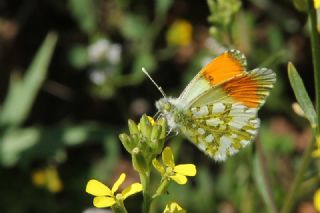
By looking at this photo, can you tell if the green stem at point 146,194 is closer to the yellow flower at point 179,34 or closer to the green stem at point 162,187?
the green stem at point 162,187

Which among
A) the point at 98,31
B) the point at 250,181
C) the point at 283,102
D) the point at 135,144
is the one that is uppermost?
the point at 135,144

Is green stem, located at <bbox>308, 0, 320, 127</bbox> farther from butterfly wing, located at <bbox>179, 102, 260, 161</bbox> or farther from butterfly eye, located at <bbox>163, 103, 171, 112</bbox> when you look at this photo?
butterfly eye, located at <bbox>163, 103, 171, 112</bbox>

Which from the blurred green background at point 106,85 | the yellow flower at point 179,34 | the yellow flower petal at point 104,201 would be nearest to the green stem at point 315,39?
the yellow flower petal at point 104,201

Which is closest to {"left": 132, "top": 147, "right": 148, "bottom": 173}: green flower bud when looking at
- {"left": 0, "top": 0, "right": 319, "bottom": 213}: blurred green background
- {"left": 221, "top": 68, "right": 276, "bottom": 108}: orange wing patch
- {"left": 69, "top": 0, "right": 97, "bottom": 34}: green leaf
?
{"left": 221, "top": 68, "right": 276, "bottom": 108}: orange wing patch

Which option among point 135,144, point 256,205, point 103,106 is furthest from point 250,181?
point 103,106

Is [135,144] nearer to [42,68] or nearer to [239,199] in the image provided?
[239,199]
